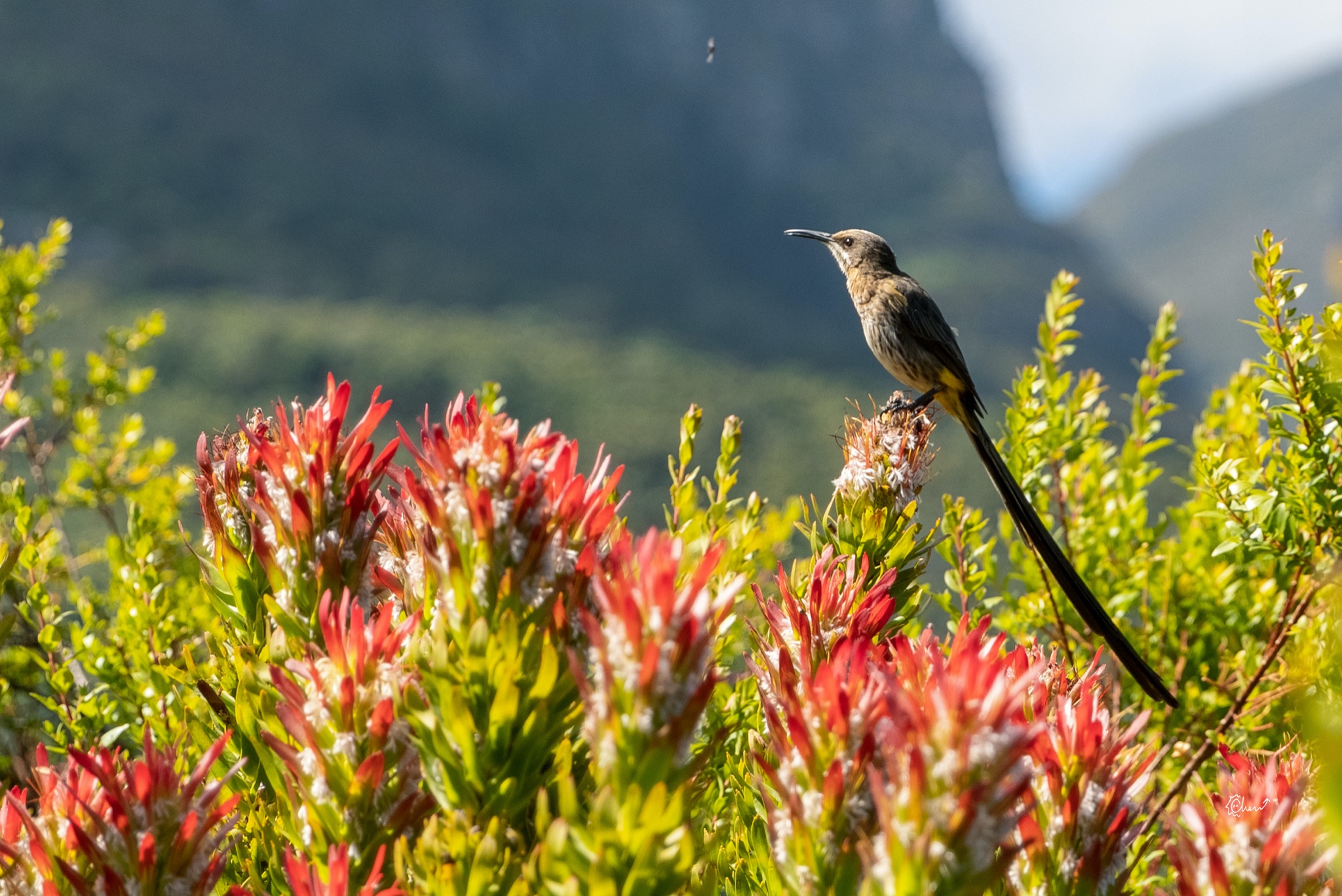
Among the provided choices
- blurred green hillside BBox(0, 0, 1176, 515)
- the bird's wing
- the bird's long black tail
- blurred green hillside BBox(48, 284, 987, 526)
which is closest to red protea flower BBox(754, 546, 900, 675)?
the bird's long black tail

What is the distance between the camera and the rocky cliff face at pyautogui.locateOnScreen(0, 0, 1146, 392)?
111000 millimetres

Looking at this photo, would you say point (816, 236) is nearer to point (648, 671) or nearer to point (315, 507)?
point (315, 507)

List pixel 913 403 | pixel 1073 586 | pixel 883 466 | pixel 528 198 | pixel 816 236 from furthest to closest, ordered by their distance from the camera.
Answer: pixel 528 198, pixel 816 236, pixel 913 403, pixel 1073 586, pixel 883 466

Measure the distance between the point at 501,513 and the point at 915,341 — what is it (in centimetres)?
455

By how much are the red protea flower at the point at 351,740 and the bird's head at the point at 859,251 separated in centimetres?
539

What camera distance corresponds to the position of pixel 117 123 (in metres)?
112

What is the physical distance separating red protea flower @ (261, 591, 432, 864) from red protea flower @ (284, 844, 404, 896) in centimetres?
9

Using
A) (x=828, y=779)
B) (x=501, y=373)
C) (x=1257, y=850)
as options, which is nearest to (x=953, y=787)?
(x=828, y=779)

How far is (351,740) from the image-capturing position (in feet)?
4.83

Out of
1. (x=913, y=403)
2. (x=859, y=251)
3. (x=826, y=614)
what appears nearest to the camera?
(x=826, y=614)

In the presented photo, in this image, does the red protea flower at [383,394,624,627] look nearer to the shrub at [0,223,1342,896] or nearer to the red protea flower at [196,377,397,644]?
the shrub at [0,223,1342,896]

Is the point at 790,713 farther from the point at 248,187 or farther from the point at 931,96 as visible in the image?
the point at 931,96
